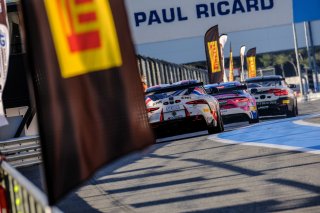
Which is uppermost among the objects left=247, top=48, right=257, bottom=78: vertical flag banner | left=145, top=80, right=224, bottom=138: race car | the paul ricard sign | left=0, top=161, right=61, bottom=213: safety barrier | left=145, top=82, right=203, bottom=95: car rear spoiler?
Result: the paul ricard sign

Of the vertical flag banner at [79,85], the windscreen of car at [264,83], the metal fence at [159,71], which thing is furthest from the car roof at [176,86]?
the vertical flag banner at [79,85]

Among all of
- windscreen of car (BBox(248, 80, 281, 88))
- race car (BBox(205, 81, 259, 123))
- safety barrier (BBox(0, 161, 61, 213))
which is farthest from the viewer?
windscreen of car (BBox(248, 80, 281, 88))

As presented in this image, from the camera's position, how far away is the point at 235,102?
18.9m

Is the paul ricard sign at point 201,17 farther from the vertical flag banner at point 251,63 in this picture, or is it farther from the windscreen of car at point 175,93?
the vertical flag banner at point 251,63

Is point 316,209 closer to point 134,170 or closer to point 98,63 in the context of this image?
point 98,63

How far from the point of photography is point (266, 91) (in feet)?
72.4

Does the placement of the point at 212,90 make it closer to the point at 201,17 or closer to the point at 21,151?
the point at 21,151

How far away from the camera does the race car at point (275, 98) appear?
21828mm

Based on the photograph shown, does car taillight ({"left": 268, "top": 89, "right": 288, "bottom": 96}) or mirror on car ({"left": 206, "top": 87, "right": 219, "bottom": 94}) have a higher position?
mirror on car ({"left": 206, "top": 87, "right": 219, "bottom": 94})

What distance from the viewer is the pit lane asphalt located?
750 cm

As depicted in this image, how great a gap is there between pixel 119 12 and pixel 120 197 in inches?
193

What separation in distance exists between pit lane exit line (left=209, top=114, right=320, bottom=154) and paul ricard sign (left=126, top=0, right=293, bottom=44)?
1107 cm

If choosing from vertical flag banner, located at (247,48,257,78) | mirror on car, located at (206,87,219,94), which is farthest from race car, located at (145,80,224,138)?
vertical flag banner, located at (247,48,257,78)

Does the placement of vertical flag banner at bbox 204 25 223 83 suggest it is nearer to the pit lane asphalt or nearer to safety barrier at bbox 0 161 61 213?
Answer: the pit lane asphalt
